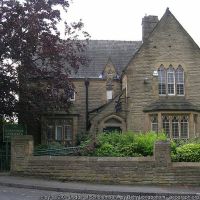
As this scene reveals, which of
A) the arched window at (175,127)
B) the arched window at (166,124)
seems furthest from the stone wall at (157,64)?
the arched window at (175,127)

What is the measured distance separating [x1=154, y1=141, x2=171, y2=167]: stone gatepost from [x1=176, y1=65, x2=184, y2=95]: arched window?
13934 millimetres

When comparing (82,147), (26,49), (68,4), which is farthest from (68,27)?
(82,147)

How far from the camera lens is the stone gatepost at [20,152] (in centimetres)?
1869

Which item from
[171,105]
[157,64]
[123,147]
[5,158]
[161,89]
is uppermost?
[157,64]

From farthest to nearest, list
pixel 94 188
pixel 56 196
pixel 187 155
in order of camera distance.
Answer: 1. pixel 187 155
2. pixel 94 188
3. pixel 56 196

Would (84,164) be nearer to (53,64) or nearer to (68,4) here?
(53,64)

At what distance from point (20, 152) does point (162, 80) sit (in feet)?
48.8

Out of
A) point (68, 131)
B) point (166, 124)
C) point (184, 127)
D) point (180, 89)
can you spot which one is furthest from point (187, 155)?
point (68, 131)

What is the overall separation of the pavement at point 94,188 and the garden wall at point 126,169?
485mm

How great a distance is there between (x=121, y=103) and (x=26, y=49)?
1189 cm

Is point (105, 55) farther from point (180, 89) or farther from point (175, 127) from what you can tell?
point (175, 127)

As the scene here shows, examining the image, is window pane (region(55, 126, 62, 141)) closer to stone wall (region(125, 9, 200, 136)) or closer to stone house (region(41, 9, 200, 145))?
stone house (region(41, 9, 200, 145))

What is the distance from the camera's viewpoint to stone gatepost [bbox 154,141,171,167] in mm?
17172

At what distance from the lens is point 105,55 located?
38.6 m
